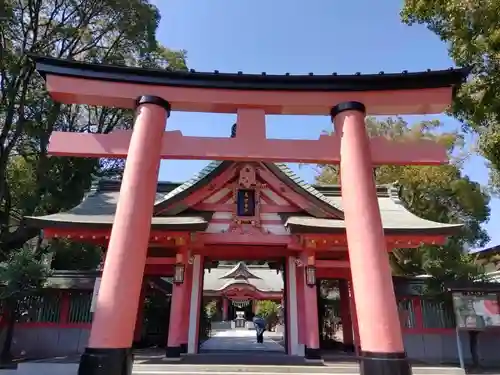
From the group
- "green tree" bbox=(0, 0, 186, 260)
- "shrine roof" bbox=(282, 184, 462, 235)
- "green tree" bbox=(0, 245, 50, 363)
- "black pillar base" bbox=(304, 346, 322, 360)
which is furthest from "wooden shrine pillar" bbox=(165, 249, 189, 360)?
"green tree" bbox=(0, 0, 186, 260)

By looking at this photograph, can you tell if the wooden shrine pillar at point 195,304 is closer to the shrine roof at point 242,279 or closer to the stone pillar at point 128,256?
the stone pillar at point 128,256

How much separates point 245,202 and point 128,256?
590 cm

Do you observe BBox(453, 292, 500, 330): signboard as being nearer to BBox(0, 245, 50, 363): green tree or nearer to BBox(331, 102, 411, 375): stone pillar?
BBox(331, 102, 411, 375): stone pillar

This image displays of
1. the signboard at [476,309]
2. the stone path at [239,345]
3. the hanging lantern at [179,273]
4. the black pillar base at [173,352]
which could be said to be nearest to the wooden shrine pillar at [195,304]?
the hanging lantern at [179,273]

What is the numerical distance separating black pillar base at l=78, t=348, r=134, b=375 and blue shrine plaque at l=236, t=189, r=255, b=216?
6246 millimetres

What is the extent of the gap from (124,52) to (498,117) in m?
15.3

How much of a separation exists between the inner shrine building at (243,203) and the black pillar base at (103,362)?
1 cm

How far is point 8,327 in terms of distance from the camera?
1057 cm

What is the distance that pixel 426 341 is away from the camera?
1100cm

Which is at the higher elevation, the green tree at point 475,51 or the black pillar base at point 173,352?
the green tree at point 475,51

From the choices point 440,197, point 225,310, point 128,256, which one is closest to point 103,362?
point 128,256

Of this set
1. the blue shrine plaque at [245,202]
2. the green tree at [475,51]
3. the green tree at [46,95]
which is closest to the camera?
the green tree at [475,51]

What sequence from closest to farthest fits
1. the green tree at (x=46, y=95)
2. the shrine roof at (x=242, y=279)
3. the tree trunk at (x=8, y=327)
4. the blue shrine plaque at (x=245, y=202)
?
1. the tree trunk at (x=8, y=327)
2. the blue shrine plaque at (x=245, y=202)
3. the green tree at (x=46, y=95)
4. the shrine roof at (x=242, y=279)

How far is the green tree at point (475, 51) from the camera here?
9.08 m
